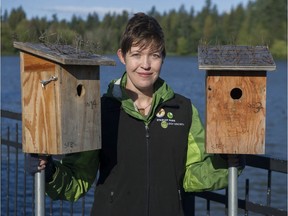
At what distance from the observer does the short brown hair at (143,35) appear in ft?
11.0

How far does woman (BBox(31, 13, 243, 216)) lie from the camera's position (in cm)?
338

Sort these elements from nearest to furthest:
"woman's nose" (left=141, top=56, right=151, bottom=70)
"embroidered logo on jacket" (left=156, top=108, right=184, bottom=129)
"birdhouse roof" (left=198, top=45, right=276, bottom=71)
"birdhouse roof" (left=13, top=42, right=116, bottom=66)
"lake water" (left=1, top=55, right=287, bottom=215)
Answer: "birdhouse roof" (left=13, top=42, right=116, bottom=66)
"birdhouse roof" (left=198, top=45, right=276, bottom=71)
"woman's nose" (left=141, top=56, right=151, bottom=70)
"embroidered logo on jacket" (left=156, top=108, right=184, bottom=129)
"lake water" (left=1, top=55, right=287, bottom=215)

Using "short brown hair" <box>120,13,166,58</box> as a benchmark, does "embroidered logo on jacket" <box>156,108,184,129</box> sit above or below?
below

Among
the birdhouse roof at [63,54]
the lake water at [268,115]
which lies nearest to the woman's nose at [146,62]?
the birdhouse roof at [63,54]

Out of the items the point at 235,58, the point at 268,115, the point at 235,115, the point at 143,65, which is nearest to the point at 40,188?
the point at 143,65

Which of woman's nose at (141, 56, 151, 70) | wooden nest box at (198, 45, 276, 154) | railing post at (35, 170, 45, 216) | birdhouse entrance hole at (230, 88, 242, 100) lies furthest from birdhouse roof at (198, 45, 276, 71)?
railing post at (35, 170, 45, 216)

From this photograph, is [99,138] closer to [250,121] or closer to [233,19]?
[250,121]

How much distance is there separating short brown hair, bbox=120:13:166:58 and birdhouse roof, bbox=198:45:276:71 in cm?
25

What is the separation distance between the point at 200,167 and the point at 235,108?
0.42m

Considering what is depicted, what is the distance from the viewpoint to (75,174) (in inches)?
137

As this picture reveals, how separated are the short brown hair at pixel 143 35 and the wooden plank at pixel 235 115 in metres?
0.37

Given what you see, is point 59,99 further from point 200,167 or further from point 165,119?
point 200,167

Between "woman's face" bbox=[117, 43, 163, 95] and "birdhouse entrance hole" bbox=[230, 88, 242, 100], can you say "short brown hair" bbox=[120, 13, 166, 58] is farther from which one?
"birdhouse entrance hole" bbox=[230, 88, 242, 100]

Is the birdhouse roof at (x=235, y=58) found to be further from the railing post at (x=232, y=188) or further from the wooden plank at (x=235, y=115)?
the railing post at (x=232, y=188)
